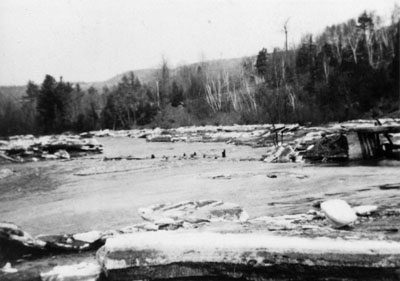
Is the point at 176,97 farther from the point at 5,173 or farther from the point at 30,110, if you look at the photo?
the point at 5,173

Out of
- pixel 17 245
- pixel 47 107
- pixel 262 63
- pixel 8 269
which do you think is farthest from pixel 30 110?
pixel 8 269

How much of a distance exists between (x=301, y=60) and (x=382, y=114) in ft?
61.4

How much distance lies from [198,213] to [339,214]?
1841mm

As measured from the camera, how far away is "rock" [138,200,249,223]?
520 centimetres

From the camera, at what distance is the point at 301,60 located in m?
50.2

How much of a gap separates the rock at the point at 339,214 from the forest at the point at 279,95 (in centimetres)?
3044

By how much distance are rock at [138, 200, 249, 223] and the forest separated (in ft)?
98.6

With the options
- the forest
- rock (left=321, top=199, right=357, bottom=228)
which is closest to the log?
rock (left=321, top=199, right=357, bottom=228)

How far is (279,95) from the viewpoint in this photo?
40219 mm

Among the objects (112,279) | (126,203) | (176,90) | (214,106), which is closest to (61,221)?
(126,203)

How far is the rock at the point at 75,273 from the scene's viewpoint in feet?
12.7

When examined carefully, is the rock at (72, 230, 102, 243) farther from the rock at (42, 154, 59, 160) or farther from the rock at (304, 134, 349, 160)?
the rock at (42, 154, 59, 160)

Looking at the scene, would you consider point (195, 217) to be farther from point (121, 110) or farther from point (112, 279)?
point (121, 110)

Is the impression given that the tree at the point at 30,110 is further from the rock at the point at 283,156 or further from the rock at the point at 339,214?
the rock at the point at 339,214
